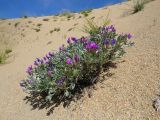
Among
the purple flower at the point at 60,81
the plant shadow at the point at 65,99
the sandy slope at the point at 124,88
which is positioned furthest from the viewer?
the plant shadow at the point at 65,99

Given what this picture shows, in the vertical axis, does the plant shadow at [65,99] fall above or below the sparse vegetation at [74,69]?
below

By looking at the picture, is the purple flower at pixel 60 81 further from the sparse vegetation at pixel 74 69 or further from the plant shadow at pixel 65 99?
the plant shadow at pixel 65 99

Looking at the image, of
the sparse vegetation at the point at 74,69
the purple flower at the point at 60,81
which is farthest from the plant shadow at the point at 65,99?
the purple flower at the point at 60,81

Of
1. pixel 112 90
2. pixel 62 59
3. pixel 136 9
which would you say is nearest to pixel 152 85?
pixel 112 90

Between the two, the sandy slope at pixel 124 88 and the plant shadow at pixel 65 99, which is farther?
the plant shadow at pixel 65 99

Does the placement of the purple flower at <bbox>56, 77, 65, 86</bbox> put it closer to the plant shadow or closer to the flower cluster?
the flower cluster

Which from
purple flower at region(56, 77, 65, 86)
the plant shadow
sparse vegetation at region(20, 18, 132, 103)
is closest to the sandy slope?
the plant shadow

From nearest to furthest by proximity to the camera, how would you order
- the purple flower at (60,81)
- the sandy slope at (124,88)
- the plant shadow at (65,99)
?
1. the sandy slope at (124,88)
2. the purple flower at (60,81)
3. the plant shadow at (65,99)

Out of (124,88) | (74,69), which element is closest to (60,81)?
(74,69)
